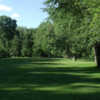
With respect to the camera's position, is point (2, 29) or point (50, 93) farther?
point (2, 29)

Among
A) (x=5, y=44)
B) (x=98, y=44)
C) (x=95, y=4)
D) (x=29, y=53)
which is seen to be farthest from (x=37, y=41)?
(x=95, y=4)

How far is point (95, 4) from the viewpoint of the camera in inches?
529

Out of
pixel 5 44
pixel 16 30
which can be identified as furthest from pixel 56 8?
pixel 16 30

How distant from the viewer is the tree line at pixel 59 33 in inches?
758

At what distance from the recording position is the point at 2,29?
95625 millimetres

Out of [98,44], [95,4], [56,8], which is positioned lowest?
[98,44]

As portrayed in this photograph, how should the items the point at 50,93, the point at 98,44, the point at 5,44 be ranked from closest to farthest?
the point at 50,93, the point at 98,44, the point at 5,44

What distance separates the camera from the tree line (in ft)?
63.2

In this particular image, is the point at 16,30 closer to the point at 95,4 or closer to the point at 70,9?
the point at 70,9

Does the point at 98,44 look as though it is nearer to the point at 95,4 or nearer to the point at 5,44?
the point at 95,4

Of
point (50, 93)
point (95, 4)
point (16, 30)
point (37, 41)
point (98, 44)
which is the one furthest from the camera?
point (16, 30)

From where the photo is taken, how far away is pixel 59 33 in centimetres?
4009

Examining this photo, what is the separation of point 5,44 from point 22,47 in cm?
751

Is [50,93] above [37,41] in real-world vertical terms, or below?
below
